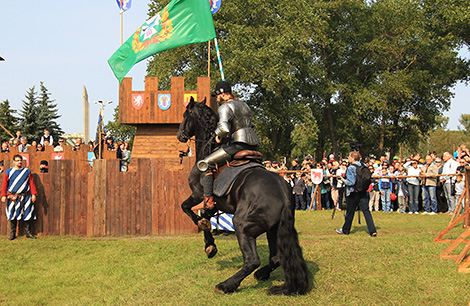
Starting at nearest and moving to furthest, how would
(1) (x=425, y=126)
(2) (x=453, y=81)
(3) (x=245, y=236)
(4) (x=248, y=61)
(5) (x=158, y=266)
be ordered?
(3) (x=245, y=236)
(5) (x=158, y=266)
(4) (x=248, y=61)
(2) (x=453, y=81)
(1) (x=425, y=126)

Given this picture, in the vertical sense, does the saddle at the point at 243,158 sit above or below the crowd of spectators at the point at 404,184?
above

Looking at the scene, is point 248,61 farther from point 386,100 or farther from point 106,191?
point 106,191

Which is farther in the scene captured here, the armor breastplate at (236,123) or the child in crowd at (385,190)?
the child in crowd at (385,190)

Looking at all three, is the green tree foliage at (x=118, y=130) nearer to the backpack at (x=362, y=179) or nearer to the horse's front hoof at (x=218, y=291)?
the backpack at (x=362, y=179)

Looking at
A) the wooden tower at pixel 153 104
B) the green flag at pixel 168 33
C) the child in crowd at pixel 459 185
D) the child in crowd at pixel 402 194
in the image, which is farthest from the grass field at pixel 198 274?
the wooden tower at pixel 153 104

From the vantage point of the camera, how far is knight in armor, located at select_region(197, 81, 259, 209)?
722 centimetres

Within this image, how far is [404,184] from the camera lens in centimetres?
1866

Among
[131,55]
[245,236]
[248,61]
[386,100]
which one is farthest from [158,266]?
[386,100]

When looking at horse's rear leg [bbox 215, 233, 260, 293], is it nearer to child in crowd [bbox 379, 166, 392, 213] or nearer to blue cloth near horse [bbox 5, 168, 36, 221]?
blue cloth near horse [bbox 5, 168, 36, 221]

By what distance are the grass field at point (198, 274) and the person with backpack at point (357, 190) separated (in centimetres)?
156

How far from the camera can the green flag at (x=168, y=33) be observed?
43.0 ft

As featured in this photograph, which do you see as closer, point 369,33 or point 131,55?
point 131,55

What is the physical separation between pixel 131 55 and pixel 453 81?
35.4 metres

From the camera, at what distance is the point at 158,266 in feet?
28.6
